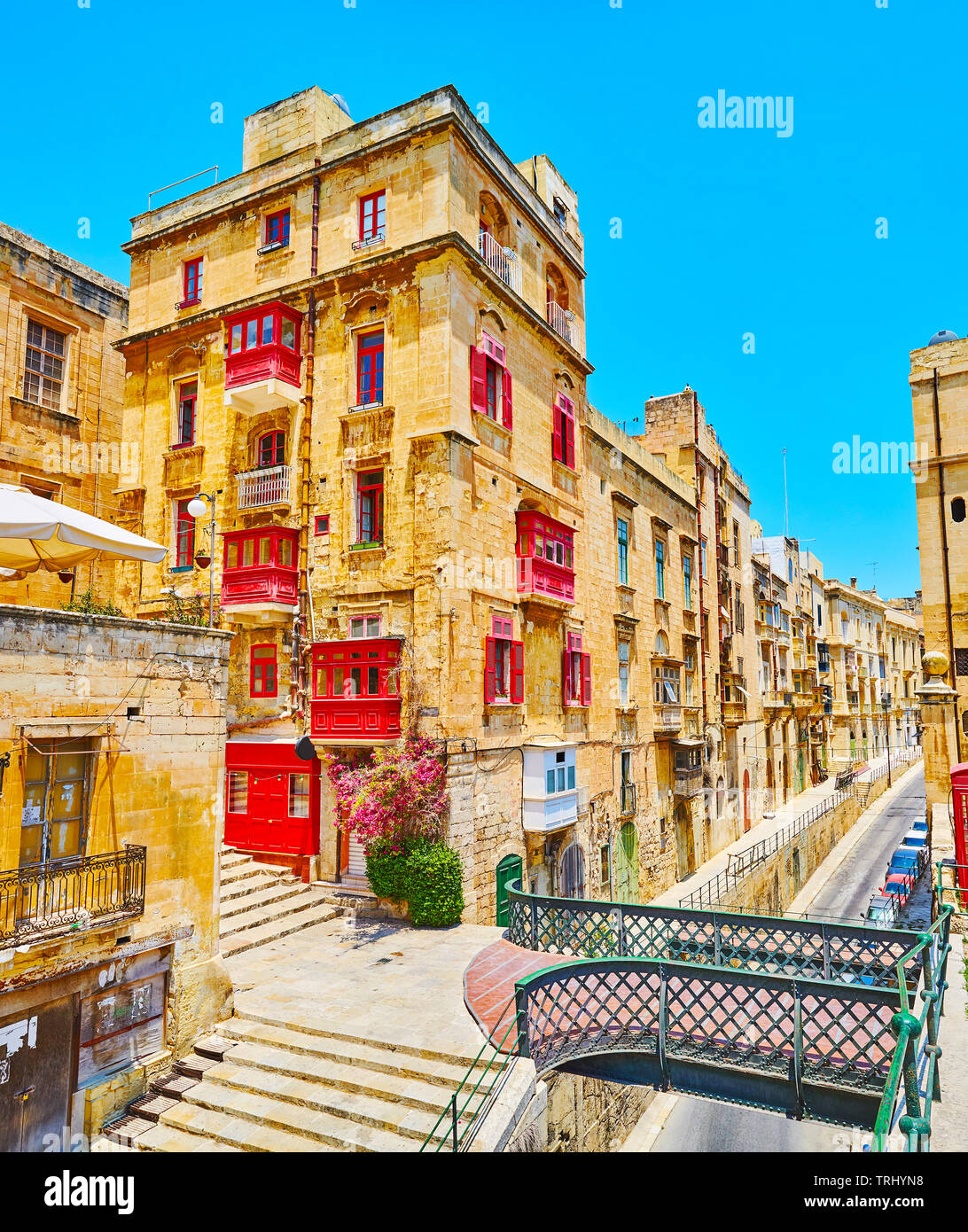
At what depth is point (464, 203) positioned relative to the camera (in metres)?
18.1

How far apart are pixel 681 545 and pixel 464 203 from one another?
18488mm

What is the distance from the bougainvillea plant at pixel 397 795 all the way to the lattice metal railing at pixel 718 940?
2.71 meters

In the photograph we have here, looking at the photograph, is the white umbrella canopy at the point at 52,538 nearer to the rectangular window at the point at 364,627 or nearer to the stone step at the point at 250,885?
the rectangular window at the point at 364,627

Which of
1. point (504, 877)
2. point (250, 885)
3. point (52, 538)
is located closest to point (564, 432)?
point (504, 877)

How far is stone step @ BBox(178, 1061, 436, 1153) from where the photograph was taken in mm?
8742

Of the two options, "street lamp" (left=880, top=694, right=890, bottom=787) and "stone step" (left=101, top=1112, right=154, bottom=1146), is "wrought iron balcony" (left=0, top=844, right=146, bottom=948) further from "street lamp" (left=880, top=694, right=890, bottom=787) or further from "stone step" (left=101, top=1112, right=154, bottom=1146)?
"street lamp" (left=880, top=694, right=890, bottom=787)

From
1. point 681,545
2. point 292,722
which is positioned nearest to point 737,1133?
point 292,722

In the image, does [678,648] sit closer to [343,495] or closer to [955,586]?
[955,586]

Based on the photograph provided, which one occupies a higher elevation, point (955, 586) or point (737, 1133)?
point (955, 586)

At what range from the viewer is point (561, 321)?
75.9 feet

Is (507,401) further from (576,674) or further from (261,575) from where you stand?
(576,674)

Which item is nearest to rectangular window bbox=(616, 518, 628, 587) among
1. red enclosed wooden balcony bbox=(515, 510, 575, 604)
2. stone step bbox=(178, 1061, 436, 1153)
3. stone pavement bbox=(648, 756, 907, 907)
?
red enclosed wooden balcony bbox=(515, 510, 575, 604)

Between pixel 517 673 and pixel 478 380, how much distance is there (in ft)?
23.4

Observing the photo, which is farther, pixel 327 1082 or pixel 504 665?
pixel 504 665
